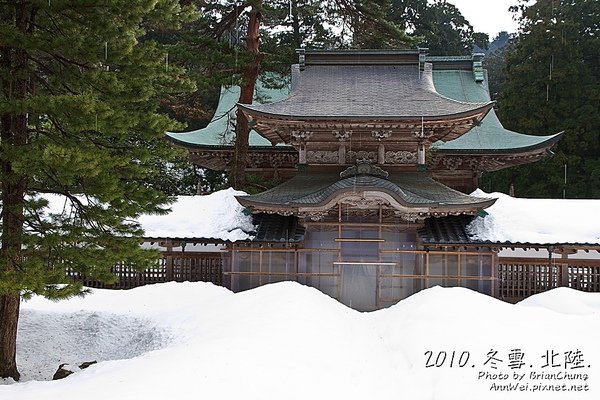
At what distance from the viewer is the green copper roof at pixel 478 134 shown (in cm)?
Answer: 1421

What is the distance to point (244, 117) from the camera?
14.3 metres

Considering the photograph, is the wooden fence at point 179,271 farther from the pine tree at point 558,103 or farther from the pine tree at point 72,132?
the pine tree at point 558,103

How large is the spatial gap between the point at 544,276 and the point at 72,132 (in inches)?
388

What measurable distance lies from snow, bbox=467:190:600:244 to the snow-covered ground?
4.59 ft

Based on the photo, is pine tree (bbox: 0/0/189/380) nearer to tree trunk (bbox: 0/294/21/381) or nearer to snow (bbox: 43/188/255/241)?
tree trunk (bbox: 0/294/21/381)

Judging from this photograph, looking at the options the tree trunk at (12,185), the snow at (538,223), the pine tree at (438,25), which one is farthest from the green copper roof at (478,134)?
the pine tree at (438,25)

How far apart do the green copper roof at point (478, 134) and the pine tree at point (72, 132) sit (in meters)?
9.28

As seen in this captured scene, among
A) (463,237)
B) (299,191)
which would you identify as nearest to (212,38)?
(299,191)

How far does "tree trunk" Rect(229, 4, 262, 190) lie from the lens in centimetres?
1438

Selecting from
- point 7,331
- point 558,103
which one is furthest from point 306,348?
point 558,103

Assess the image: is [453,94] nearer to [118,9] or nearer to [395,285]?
[395,285]

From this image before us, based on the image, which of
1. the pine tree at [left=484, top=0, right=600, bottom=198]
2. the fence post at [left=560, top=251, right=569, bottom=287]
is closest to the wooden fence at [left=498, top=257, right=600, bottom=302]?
the fence post at [left=560, top=251, right=569, bottom=287]

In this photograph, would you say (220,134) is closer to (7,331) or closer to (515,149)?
(515,149)

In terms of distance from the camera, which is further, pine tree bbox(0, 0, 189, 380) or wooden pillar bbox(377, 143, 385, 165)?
wooden pillar bbox(377, 143, 385, 165)
